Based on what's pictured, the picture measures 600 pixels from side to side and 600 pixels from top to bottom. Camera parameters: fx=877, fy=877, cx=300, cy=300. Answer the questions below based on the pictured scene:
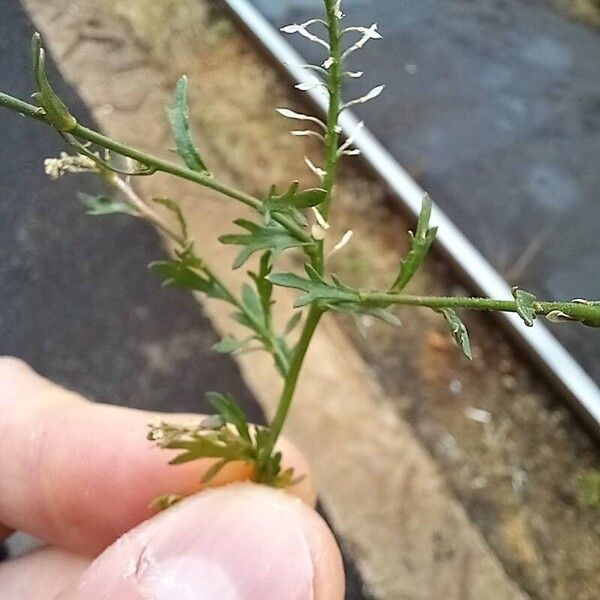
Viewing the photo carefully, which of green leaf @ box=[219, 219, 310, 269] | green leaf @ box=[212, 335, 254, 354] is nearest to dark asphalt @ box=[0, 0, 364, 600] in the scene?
green leaf @ box=[212, 335, 254, 354]

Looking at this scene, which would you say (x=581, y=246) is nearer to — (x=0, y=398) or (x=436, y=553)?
(x=436, y=553)

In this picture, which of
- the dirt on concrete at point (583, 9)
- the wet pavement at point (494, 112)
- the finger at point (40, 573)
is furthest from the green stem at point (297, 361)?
the dirt on concrete at point (583, 9)

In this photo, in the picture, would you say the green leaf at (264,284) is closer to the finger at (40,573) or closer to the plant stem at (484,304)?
the plant stem at (484,304)

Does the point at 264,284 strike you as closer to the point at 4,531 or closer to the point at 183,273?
the point at 183,273

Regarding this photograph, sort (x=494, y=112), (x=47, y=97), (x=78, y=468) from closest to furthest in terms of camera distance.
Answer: (x=47, y=97)
(x=78, y=468)
(x=494, y=112)

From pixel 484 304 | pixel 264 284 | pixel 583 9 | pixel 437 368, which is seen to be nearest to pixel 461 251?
pixel 437 368

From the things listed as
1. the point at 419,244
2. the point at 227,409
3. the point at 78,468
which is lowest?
the point at 78,468

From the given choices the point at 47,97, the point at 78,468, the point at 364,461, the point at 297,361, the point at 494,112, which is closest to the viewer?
the point at 47,97
